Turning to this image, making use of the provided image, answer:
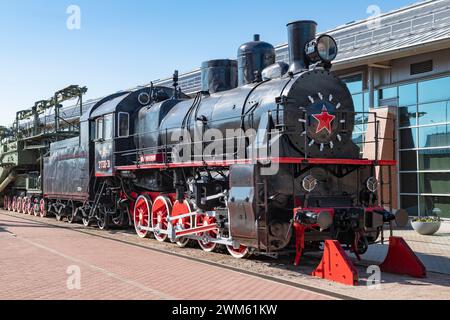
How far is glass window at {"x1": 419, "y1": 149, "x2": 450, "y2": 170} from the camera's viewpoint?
55.2ft

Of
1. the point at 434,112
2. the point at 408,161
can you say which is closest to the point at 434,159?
the point at 408,161

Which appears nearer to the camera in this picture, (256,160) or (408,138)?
(256,160)

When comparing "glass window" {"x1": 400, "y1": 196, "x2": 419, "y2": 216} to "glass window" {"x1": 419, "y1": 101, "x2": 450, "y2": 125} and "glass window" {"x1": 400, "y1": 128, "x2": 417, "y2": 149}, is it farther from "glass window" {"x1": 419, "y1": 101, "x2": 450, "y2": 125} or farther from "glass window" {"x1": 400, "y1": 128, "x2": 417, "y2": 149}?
"glass window" {"x1": 419, "y1": 101, "x2": 450, "y2": 125}

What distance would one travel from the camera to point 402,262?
902 cm

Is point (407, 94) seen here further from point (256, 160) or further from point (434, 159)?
point (256, 160)

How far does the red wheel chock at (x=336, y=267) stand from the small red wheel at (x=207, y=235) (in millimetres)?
2907

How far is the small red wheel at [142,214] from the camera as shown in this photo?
535 inches

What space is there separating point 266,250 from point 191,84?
811 inches

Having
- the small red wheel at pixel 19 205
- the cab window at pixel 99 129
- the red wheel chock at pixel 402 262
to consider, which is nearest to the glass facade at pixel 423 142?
the red wheel chock at pixel 402 262

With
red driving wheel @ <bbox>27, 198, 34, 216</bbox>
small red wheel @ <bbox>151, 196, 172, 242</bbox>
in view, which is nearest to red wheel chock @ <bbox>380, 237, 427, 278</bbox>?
small red wheel @ <bbox>151, 196, 172, 242</bbox>

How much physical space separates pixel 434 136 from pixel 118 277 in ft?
43.0

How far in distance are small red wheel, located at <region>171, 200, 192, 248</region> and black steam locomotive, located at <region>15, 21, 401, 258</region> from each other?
27mm

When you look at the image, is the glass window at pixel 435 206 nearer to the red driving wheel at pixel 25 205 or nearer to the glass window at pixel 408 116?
the glass window at pixel 408 116

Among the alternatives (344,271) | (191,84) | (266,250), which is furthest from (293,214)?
(191,84)
